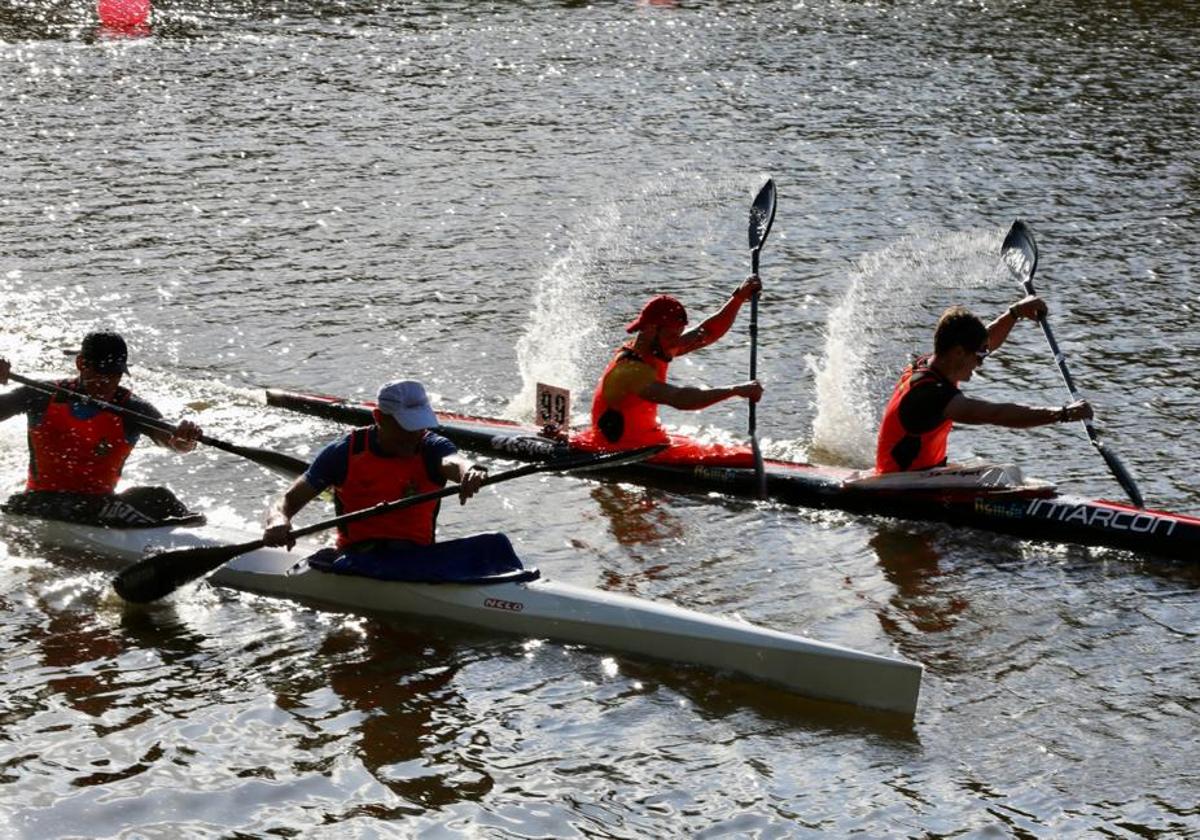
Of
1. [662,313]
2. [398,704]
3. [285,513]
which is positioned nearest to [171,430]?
[285,513]

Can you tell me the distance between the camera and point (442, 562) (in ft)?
29.9

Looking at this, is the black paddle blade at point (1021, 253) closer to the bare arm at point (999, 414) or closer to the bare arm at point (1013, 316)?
the bare arm at point (1013, 316)

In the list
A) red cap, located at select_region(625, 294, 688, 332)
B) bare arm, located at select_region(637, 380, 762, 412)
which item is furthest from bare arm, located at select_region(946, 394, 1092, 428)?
red cap, located at select_region(625, 294, 688, 332)

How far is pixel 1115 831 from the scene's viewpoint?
7.27m

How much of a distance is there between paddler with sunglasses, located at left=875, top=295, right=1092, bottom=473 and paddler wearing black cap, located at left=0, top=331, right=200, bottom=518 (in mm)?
4430

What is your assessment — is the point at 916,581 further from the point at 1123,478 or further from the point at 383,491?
the point at 383,491

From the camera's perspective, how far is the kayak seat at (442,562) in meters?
9.06

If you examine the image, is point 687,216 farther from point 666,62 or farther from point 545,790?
point 545,790

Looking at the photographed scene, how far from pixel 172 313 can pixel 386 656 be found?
26.1 feet

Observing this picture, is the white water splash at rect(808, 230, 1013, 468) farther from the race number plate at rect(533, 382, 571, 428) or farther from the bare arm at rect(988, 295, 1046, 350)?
the race number plate at rect(533, 382, 571, 428)

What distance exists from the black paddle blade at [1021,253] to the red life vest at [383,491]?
5.45 metres

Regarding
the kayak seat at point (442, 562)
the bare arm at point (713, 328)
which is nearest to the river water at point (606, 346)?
the kayak seat at point (442, 562)

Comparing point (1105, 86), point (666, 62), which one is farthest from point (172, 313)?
point (1105, 86)

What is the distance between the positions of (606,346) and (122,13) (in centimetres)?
1700
